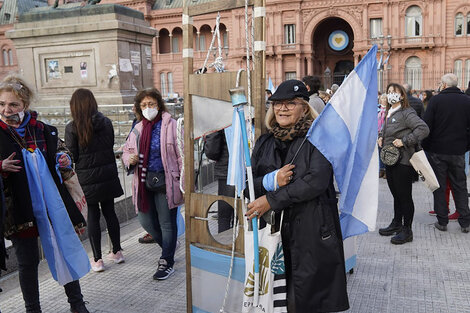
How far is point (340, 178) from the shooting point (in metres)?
2.82

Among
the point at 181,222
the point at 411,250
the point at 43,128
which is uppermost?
the point at 43,128

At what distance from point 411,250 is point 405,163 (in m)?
1.06

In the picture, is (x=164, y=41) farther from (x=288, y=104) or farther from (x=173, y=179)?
(x=288, y=104)

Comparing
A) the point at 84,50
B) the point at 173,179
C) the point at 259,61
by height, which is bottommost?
the point at 173,179

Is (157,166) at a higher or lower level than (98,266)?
higher

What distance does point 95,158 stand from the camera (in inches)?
185

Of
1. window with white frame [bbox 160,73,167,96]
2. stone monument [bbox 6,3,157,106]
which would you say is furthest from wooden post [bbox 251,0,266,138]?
window with white frame [bbox 160,73,167,96]

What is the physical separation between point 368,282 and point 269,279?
2.01m

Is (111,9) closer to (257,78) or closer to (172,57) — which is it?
(257,78)

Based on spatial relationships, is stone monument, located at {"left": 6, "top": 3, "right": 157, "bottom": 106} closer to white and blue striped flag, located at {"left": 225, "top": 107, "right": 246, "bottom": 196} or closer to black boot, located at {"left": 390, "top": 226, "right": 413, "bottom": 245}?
black boot, located at {"left": 390, "top": 226, "right": 413, "bottom": 245}

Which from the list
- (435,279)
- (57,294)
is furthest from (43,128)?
(435,279)

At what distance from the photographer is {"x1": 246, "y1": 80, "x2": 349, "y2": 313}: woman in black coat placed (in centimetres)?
263

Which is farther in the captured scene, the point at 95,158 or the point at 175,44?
the point at 175,44

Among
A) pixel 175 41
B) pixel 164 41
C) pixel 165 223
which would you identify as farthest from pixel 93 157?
pixel 164 41
